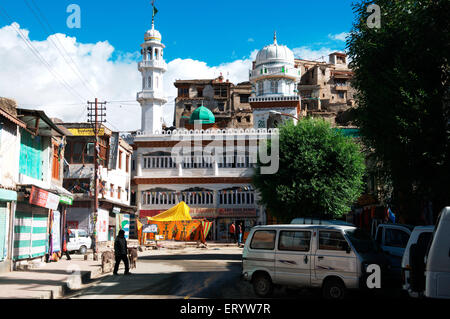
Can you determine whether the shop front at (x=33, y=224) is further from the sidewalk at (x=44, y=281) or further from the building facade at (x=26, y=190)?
the sidewalk at (x=44, y=281)

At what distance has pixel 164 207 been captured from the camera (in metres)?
48.7

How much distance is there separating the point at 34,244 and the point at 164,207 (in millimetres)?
28780

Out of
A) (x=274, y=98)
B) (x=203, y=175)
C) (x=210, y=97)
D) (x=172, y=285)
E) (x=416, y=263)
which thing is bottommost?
(x=172, y=285)

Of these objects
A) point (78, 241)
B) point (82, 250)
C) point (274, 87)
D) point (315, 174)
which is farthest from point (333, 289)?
point (274, 87)

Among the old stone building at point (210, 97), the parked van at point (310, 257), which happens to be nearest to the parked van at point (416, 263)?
the parked van at point (310, 257)

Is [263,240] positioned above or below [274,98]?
below

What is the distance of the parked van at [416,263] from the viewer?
28.7 feet

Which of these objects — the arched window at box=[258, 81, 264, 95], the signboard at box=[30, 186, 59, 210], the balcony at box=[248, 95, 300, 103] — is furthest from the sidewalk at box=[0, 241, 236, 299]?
the arched window at box=[258, 81, 264, 95]

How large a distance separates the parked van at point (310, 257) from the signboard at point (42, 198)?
940cm

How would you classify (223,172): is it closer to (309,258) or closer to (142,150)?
(142,150)

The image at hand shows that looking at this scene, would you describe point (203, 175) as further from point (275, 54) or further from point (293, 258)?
point (293, 258)

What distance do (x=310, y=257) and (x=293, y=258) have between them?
0.48 meters

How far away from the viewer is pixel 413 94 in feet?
43.8
